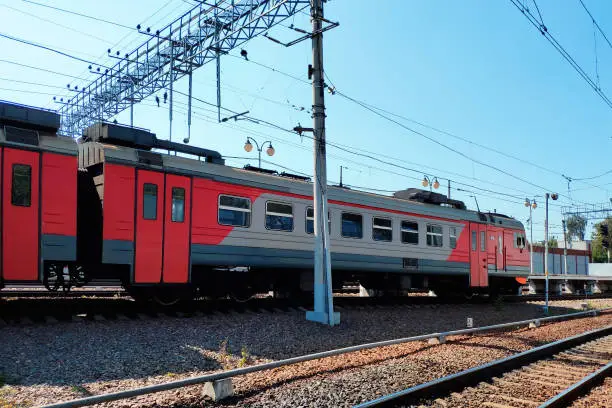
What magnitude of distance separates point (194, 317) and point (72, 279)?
8.36ft

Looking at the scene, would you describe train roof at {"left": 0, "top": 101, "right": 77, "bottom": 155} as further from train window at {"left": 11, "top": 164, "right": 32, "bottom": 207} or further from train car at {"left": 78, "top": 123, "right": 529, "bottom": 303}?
train car at {"left": 78, "top": 123, "right": 529, "bottom": 303}

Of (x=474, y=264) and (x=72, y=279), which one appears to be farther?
(x=474, y=264)

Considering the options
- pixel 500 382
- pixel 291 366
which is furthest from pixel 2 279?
pixel 500 382

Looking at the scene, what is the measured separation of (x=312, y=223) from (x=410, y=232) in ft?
14.3

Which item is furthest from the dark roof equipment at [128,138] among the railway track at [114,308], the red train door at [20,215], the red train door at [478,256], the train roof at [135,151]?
the red train door at [478,256]

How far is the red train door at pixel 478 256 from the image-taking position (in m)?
20.5

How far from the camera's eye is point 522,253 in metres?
23.6

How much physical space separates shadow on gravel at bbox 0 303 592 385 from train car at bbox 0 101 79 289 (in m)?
1.25

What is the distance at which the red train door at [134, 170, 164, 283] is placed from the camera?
11.2 meters

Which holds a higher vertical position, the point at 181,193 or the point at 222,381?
the point at 181,193

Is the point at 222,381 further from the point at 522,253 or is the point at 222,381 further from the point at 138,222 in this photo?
the point at 522,253

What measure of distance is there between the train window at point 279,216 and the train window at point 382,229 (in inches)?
128

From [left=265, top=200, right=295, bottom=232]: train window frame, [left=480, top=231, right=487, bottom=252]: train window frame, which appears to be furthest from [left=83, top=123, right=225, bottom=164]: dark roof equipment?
[left=480, top=231, right=487, bottom=252]: train window frame

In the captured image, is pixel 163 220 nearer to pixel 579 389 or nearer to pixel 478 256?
pixel 579 389
